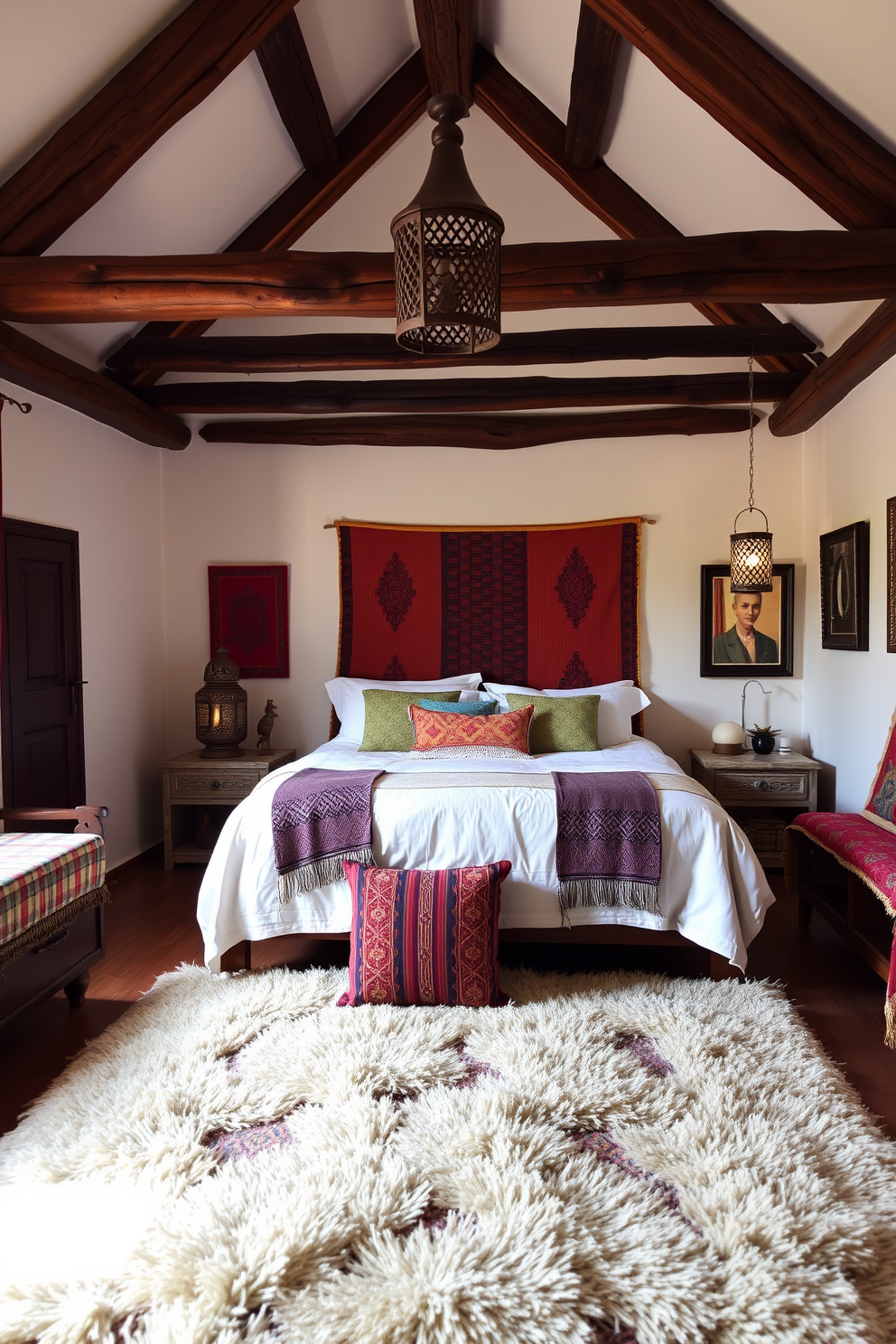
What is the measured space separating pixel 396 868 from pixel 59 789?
201cm

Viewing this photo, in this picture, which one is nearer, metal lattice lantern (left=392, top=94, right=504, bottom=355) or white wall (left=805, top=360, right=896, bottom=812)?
metal lattice lantern (left=392, top=94, right=504, bottom=355)

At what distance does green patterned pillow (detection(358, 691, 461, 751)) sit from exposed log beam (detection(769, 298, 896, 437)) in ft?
7.87

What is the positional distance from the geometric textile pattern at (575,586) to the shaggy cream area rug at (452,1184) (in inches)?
113

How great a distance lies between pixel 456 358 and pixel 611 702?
211 centimetres

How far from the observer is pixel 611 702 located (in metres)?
5.12

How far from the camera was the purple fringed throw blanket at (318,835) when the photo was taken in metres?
3.30

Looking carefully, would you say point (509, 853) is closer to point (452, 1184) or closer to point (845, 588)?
point (452, 1184)

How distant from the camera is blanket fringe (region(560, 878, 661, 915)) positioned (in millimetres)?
3234

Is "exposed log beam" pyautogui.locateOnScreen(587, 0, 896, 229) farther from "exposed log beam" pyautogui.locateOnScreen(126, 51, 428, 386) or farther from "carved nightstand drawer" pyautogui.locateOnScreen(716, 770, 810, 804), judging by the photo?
"carved nightstand drawer" pyautogui.locateOnScreen(716, 770, 810, 804)

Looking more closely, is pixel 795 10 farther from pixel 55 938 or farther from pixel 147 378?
pixel 55 938

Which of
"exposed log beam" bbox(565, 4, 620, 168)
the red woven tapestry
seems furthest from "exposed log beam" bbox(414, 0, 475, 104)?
→ the red woven tapestry

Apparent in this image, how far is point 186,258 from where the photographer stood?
127 inches

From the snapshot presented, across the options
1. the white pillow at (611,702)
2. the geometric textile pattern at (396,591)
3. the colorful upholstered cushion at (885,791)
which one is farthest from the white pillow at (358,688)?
the colorful upholstered cushion at (885,791)

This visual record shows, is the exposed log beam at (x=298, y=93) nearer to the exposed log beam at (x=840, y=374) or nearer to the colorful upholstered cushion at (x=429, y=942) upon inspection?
the exposed log beam at (x=840, y=374)
